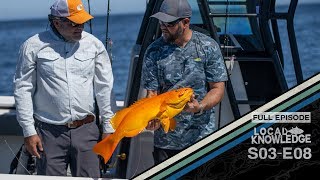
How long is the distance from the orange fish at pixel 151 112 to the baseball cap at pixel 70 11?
798mm

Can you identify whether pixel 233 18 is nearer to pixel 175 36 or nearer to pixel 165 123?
pixel 175 36

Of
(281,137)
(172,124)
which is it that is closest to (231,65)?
(172,124)

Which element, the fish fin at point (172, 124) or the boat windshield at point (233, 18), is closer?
the fish fin at point (172, 124)

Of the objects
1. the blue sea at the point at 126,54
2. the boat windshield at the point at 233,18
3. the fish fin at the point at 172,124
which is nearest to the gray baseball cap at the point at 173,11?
the fish fin at the point at 172,124

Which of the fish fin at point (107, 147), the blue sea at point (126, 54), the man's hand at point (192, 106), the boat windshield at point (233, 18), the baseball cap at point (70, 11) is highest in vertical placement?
the baseball cap at point (70, 11)

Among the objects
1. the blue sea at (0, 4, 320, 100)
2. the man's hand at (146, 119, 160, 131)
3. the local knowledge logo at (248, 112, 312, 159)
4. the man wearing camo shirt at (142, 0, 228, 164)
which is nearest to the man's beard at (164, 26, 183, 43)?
the man wearing camo shirt at (142, 0, 228, 164)

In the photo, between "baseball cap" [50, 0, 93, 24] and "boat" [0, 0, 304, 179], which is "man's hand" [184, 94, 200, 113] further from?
"baseball cap" [50, 0, 93, 24]

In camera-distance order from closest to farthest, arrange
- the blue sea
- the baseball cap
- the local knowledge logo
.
A: 1. the local knowledge logo
2. the baseball cap
3. the blue sea

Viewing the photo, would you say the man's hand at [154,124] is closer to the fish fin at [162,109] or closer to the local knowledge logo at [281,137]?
the fish fin at [162,109]

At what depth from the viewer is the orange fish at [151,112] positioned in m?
4.16

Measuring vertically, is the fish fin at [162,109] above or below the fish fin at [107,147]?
above

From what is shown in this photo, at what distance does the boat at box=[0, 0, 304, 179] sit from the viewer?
533 cm

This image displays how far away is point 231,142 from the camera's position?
3.43 metres

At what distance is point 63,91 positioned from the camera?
4.81 metres
